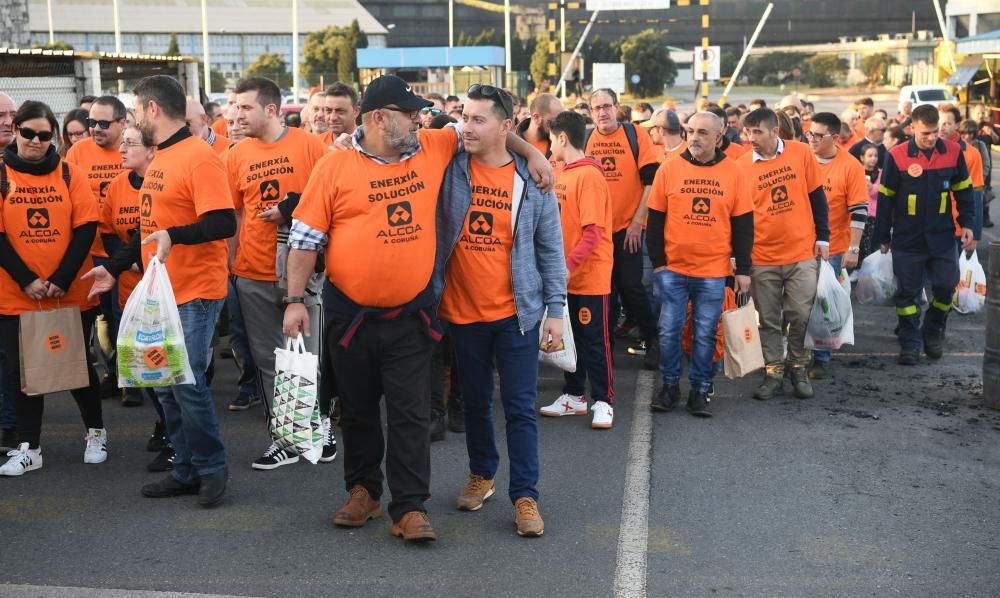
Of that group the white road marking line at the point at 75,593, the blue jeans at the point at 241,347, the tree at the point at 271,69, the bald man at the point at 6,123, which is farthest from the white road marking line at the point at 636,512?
the tree at the point at 271,69

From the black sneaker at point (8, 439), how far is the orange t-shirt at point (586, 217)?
3.47 m

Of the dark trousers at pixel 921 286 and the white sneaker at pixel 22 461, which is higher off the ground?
the dark trousers at pixel 921 286

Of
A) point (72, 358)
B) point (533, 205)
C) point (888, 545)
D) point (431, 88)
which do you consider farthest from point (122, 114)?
point (431, 88)

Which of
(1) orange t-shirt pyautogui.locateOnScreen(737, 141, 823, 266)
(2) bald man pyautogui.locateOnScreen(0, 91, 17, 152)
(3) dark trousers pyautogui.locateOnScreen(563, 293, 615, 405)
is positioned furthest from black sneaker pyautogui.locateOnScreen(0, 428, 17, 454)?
(1) orange t-shirt pyautogui.locateOnScreen(737, 141, 823, 266)

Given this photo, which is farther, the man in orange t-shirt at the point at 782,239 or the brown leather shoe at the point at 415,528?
the man in orange t-shirt at the point at 782,239

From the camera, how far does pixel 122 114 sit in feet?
25.6

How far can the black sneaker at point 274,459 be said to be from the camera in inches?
251

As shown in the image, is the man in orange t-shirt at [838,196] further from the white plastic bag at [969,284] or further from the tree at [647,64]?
the tree at [647,64]

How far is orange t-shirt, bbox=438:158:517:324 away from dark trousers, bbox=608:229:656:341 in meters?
3.82

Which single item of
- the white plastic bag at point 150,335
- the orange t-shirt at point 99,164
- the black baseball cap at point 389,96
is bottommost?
the white plastic bag at point 150,335

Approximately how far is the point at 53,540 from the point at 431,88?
48802 millimetres

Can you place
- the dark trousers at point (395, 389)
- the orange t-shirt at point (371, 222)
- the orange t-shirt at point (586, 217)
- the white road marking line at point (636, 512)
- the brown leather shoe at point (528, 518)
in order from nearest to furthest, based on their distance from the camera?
1. the white road marking line at point (636, 512)
2. the orange t-shirt at point (371, 222)
3. the dark trousers at point (395, 389)
4. the brown leather shoe at point (528, 518)
5. the orange t-shirt at point (586, 217)

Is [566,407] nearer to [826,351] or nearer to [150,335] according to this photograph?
[826,351]

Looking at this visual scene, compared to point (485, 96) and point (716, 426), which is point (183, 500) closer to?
point (485, 96)
